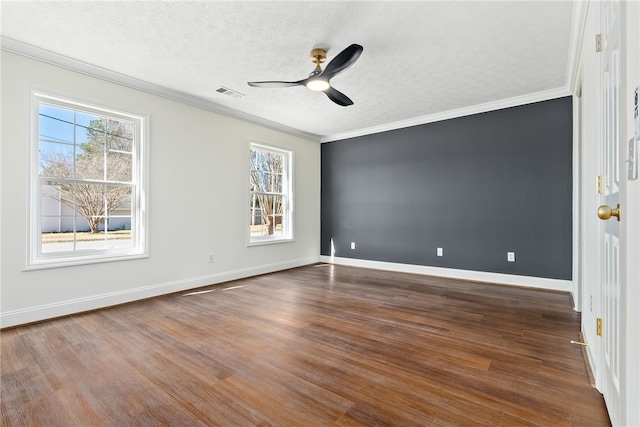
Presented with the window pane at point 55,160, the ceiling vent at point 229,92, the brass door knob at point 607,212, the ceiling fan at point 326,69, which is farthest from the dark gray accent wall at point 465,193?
the window pane at point 55,160

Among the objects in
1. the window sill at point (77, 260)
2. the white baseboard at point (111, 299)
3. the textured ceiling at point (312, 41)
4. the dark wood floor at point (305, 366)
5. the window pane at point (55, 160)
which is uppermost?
the textured ceiling at point (312, 41)

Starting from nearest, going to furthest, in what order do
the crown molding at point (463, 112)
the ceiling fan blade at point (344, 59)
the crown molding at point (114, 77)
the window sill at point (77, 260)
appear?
the ceiling fan blade at point (344, 59), the crown molding at point (114, 77), the window sill at point (77, 260), the crown molding at point (463, 112)

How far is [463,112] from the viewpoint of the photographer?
14.9ft

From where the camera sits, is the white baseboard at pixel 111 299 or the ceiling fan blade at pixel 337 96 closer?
the white baseboard at pixel 111 299

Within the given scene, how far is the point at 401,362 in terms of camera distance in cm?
204

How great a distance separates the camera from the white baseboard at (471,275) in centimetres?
389

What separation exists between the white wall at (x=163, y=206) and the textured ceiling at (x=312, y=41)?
0.33m

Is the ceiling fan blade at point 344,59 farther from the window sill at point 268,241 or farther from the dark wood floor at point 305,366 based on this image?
the window sill at point 268,241

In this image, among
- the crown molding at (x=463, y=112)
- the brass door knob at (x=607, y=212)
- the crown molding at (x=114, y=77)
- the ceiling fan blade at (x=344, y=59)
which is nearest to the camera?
the brass door knob at (x=607, y=212)

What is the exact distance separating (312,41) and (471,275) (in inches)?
151

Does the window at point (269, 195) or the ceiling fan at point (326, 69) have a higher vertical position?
the ceiling fan at point (326, 69)

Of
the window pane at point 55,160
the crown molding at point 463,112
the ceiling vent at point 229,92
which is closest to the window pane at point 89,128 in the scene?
the window pane at point 55,160

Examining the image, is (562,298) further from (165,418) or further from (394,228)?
(165,418)

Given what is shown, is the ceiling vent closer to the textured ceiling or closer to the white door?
the textured ceiling
